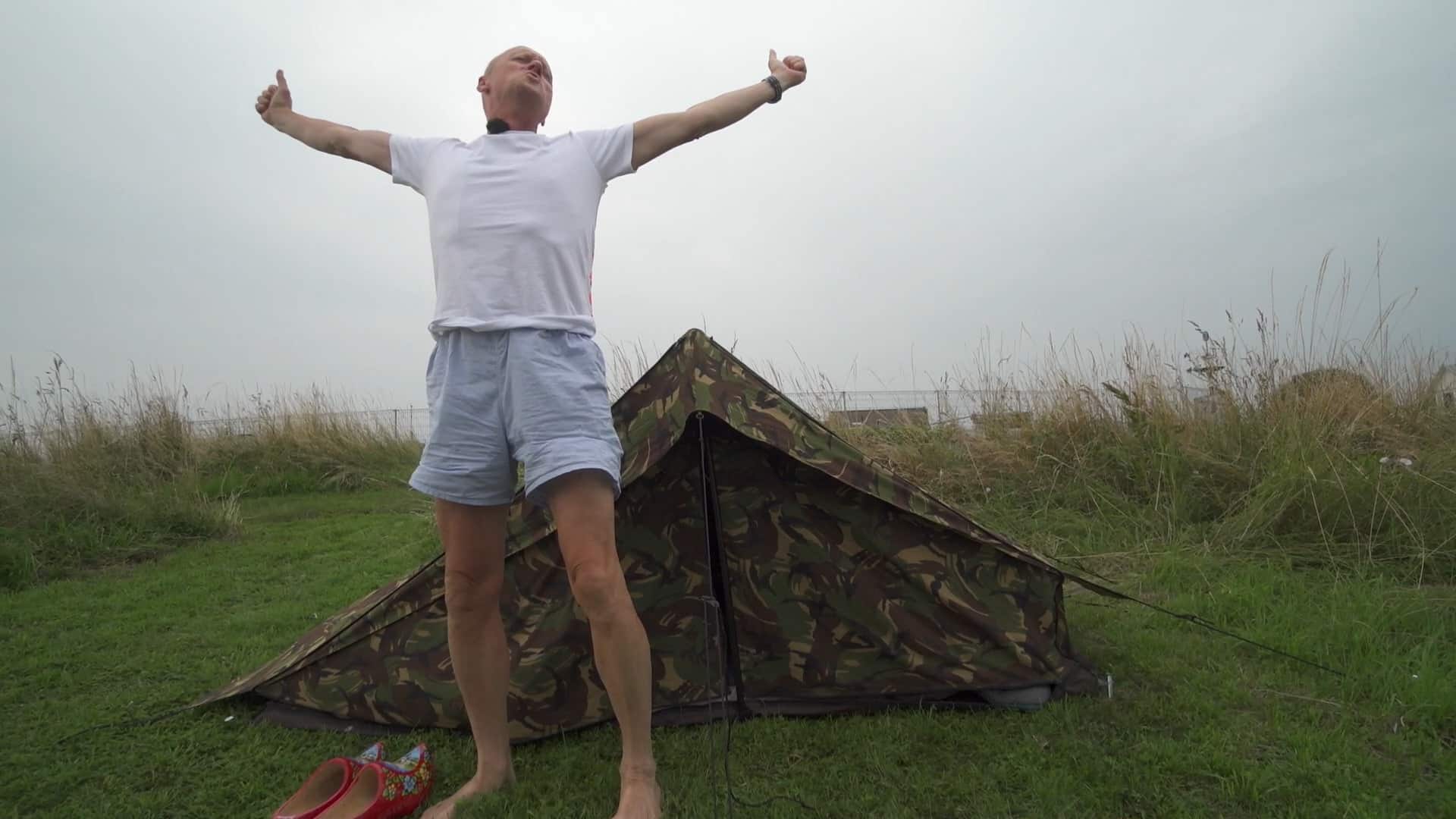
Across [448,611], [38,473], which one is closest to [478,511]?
[448,611]

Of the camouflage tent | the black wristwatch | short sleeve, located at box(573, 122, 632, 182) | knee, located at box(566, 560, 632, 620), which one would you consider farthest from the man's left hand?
knee, located at box(566, 560, 632, 620)

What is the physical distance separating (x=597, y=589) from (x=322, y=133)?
1448mm

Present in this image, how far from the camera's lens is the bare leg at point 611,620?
1885 millimetres

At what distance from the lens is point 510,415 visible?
1.93m

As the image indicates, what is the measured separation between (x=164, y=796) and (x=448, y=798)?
86 cm

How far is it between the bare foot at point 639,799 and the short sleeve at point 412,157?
1.54 meters

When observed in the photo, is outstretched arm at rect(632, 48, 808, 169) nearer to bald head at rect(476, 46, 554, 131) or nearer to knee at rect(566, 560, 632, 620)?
bald head at rect(476, 46, 554, 131)

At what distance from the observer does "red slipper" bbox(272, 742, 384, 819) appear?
2.05m

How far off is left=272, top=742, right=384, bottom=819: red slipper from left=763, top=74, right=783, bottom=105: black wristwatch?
200cm

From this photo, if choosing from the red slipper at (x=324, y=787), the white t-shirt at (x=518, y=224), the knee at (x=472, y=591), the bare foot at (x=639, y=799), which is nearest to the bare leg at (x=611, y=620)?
the bare foot at (x=639, y=799)

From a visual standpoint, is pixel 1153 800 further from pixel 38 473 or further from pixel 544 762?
pixel 38 473

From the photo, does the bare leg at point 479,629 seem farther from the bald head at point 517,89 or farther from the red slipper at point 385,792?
the bald head at point 517,89

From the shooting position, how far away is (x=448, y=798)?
2055 millimetres

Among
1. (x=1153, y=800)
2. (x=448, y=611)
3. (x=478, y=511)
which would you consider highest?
(x=478, y=511)
